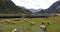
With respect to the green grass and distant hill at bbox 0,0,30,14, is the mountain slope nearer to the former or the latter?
the green grass

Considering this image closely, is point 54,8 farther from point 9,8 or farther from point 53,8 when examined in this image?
point 9,8

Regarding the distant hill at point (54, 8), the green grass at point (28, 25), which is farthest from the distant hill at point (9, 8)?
the distant hill at point (54, 8)

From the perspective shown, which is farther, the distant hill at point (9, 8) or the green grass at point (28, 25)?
the distant hill at point (9, 8)

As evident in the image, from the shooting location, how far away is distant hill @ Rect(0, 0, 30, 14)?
1.77 meters

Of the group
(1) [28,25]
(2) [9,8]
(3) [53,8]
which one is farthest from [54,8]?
(2) [9,8]

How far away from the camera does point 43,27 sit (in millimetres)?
1600

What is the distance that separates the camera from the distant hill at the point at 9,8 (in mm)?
1771

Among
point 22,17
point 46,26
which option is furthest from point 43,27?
point 22,17

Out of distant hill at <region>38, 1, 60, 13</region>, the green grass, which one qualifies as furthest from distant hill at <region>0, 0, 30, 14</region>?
distant hill at <region>38, 1, 60, 13</region>

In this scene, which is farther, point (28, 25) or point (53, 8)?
point (53, 8)

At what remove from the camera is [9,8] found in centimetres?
179

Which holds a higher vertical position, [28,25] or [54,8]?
[54,8]

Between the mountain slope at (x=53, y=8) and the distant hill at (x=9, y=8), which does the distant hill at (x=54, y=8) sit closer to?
the mountain slope at (x=53, y=8)

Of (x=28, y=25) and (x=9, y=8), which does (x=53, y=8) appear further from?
(x=9, y=8)
